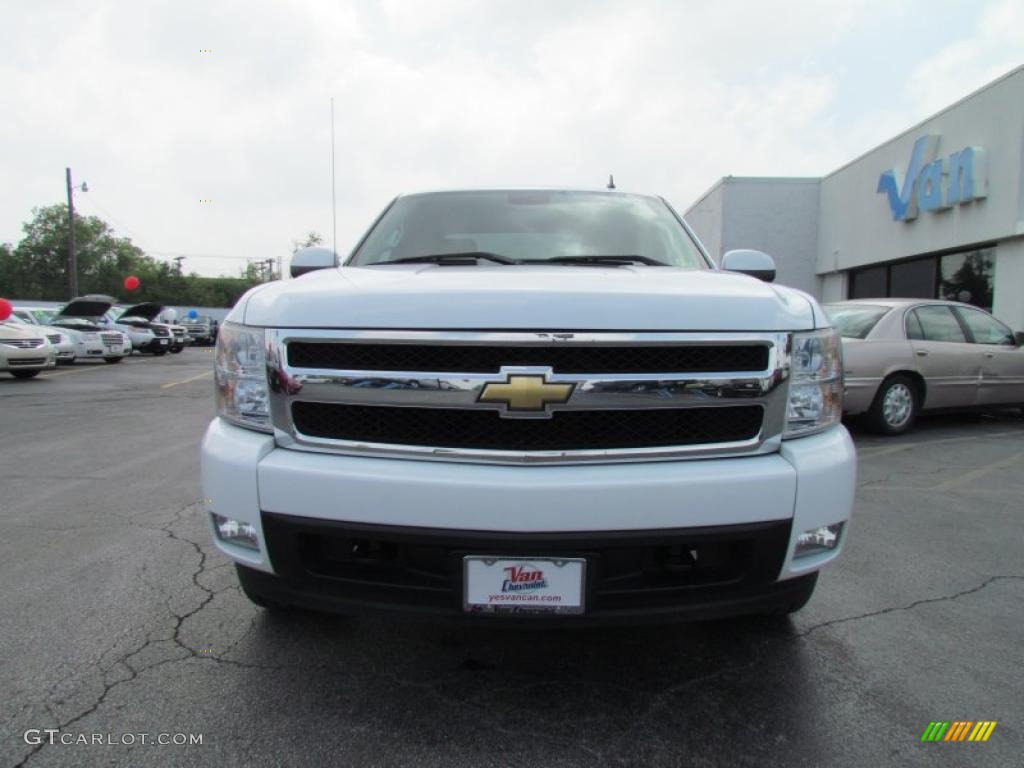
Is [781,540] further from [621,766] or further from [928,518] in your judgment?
[928,518]

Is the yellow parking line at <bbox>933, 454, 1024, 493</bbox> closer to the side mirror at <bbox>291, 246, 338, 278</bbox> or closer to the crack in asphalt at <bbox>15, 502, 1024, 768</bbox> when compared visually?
the crack in asphalt at <bbox>15, 502, 1024, 768</bbox>

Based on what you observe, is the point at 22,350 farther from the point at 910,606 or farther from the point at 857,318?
the point at 910,606

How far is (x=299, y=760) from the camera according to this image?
1.79 meters

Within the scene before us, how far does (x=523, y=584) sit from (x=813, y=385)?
3.46 feet

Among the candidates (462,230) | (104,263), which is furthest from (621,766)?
(104,263)

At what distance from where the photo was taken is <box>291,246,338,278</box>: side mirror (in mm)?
3100

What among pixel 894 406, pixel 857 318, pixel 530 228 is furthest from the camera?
pixel 857 318

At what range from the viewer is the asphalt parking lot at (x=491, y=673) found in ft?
6.09

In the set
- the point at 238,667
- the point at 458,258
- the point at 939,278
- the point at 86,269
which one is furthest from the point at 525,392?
the point at 86,269

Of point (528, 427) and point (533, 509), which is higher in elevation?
point (528, 427)

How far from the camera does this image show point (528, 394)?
5.94ft

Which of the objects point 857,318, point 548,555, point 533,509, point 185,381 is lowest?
point 185,381

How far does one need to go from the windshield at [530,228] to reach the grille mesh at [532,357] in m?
1.11

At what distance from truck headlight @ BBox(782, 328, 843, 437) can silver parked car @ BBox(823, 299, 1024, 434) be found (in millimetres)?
4831
